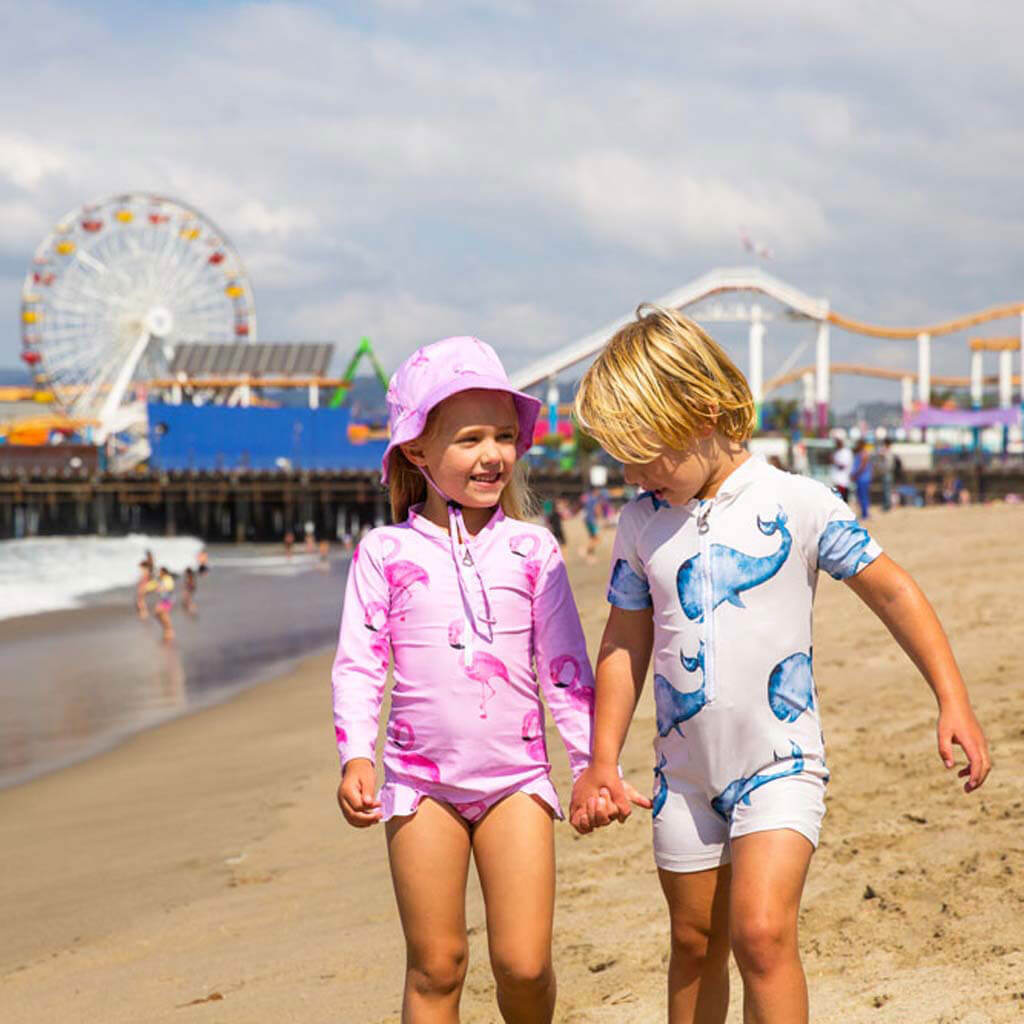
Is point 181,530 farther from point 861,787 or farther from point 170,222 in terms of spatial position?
point 861,787

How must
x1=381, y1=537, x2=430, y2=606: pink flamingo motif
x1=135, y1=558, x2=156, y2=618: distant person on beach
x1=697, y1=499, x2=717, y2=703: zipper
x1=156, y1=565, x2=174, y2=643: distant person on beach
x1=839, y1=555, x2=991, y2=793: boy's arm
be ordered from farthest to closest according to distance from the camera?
x1=135, y1=558, x2=156, y2=618: distant person on beach → x1=156, y1=565, x2=174, y2=643: distant person on beach → x1=381, y1=537, x2=430, y2=606: pink flamingo motif → x1=697, y1=499, x2=717, y2=703: zipper → x1=839, y1=555, x2=991, y2=793: boy's arm

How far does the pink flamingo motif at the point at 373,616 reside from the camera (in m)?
2.60

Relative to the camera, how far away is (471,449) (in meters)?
2.62

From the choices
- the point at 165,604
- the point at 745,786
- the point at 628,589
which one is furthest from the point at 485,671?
the point at 165,604

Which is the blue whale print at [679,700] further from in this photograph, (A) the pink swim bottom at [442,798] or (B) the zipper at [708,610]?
(A) the pink swim bottom at [442,798]

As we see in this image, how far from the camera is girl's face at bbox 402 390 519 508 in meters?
2.62

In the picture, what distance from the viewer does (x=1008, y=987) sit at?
2793mm

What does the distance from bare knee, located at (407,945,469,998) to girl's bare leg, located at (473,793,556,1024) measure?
0.24ft

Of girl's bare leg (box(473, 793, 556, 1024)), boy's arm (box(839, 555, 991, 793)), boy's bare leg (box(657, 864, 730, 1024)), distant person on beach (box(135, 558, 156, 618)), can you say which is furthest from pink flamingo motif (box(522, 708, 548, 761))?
distant person on beach (box(135, 558, 156, 618))

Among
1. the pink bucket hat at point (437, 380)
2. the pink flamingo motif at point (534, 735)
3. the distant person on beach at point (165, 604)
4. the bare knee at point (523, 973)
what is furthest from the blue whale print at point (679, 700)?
the distant person on beach at point (165, 604)

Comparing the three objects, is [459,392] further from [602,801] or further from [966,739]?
[966,739]

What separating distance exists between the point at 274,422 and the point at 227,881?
56.7 meters

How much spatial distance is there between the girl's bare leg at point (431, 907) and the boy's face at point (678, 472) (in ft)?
2.37

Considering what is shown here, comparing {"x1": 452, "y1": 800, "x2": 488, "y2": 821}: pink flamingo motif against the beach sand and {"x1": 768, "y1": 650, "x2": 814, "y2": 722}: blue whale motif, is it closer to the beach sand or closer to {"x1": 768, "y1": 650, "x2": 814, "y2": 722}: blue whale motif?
{"x1": 768, "y1": 650, "x2": 814, "y2": 722}: blue whale motif
